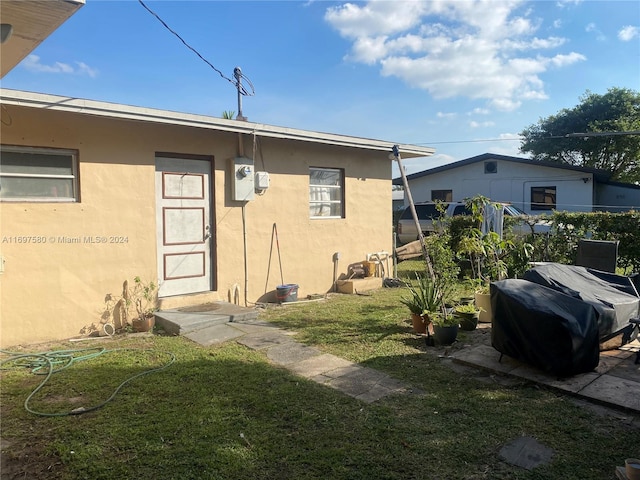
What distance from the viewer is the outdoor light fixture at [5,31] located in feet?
9.68

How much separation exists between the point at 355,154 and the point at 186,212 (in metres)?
4.03

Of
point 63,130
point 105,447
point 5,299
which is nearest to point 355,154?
point 63,130

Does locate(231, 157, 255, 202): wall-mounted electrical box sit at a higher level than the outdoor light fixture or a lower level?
lower

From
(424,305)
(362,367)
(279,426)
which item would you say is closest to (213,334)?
(362,367)

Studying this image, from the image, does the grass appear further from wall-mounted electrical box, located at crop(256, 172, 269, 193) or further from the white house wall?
the white house wall

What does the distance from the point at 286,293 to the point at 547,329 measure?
468 centimetres

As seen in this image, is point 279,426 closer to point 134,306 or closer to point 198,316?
point 198,316

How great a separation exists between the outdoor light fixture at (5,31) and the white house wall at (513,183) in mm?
19448

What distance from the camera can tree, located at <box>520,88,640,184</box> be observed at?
Result: 23.4 meters

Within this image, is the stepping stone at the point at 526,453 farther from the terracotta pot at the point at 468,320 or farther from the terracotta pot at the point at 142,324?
the terracotta pot at the point at 142,324

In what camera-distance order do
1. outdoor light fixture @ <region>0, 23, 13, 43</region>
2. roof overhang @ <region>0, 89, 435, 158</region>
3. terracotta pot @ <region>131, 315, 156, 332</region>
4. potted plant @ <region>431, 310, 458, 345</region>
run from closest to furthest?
outdoor light fixture @ <region>0, 23, 13, 43</region> < roof overhang @ <region>0, 89, 435, 158</region> < potted plant @ <region>431, 310, 458, 345</region> < terracotta pot @ <region>131, 315, 156, 332</region>

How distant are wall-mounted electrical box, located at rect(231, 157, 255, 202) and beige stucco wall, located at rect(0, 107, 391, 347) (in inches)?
5.9


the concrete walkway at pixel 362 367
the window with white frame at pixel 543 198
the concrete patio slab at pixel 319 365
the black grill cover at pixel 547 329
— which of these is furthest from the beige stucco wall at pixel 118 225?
the window with white frame at pixel 543 198

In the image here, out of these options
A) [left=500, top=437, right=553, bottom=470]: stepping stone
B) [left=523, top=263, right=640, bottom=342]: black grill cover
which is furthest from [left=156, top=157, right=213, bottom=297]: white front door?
[left=500, top=437, right=553, bottom=470]: stepping stone
